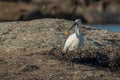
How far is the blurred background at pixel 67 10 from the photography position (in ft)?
175

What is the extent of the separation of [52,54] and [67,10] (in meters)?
40.5

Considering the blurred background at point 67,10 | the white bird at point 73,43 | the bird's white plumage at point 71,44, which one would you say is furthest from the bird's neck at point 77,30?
the blurred background at point 67,10

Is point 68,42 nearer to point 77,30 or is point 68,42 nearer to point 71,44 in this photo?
point 71,44

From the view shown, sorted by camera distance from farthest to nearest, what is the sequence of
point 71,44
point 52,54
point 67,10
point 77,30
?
point 67,10 → point 77,30 → point 71,44 → point 52,54

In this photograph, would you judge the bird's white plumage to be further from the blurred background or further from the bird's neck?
the blurred background

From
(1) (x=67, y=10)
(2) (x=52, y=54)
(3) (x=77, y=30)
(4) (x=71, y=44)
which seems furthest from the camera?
(1) (x=67, y=10)

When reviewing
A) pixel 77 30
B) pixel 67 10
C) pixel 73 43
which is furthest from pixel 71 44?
pixel 67 10

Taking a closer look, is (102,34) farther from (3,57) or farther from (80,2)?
(80,2)

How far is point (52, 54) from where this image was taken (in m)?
16.9

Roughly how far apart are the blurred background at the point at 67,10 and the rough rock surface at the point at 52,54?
30.8 metres

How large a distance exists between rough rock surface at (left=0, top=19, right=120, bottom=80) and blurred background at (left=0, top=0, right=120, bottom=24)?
101 ft

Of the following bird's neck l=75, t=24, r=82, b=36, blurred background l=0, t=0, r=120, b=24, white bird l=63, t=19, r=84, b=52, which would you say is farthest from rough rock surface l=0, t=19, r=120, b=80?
blurred background l=0, t=0, r=120, b=24

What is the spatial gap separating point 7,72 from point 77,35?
288 cm

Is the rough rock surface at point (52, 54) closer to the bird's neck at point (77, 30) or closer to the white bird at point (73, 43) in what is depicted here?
the white bird at point (73, 43)
